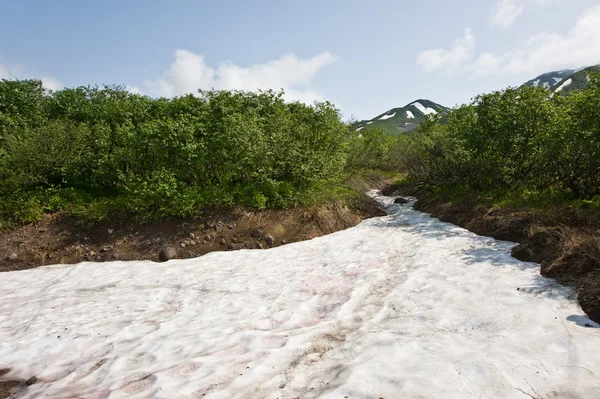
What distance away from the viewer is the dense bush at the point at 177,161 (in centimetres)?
1266

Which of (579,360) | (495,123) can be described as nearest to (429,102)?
(495,123)

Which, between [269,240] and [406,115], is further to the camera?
[406,115]

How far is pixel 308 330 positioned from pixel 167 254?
711cm

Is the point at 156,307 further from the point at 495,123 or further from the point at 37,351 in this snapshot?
the point at 495,123

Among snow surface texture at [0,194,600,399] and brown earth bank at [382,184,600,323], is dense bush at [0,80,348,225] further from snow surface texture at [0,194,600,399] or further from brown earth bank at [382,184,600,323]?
brown earth bank at [382,184,600,323]

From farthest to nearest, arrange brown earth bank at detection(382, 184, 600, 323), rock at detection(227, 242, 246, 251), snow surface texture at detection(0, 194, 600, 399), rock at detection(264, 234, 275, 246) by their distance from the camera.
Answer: rock at detection(264, 234, 275, 246) → rock at detection(227, 242, 246, 251) → brown earth bank at detection(382, 184, 600, 323) → snow surface texture at detection(0, 194, 600, 399)

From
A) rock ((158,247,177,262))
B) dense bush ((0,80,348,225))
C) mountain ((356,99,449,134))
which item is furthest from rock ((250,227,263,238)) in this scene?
mountain ((356,99,449,134))

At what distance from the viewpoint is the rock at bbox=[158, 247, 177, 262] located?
10656 mm

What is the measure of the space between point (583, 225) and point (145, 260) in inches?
517

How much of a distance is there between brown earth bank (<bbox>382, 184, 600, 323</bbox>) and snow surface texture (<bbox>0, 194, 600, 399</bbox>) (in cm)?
35

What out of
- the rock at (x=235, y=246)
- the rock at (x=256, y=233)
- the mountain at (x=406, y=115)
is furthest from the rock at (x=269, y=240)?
the mountain at (x=406, y=115)

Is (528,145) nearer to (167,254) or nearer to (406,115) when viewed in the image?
(167,254)

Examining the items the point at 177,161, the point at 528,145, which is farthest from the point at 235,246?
the point at 528,145

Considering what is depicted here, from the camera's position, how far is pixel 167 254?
10.7 meters
